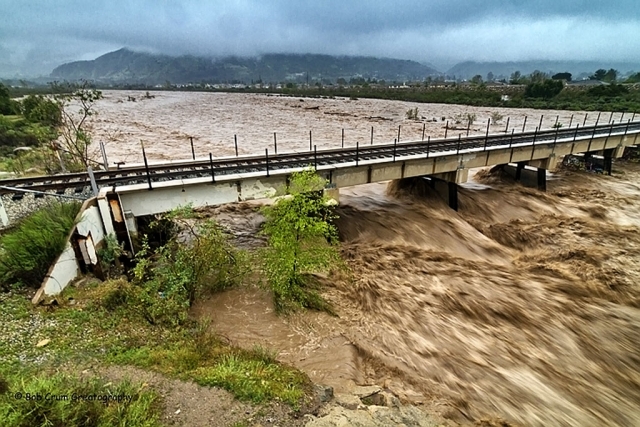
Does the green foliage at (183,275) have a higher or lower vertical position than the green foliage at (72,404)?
lower

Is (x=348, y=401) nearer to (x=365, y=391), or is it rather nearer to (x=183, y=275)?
(x=365, y=391)

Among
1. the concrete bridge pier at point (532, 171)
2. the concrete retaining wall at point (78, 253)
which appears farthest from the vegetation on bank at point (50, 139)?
the concrete bridge pier at point (532, 171)

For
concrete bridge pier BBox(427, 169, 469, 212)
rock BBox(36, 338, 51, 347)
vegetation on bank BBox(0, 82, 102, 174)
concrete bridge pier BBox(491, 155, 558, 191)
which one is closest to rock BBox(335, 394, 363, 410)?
rock BBox(36, 338, 51, 347)

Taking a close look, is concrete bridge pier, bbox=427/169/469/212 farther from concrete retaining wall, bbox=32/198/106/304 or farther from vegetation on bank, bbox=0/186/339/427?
concrete retaining wall, bbox=32/198/106/304

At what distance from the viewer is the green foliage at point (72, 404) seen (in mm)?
4729

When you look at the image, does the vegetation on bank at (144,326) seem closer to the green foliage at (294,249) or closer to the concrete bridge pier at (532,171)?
the green foliage at (294,249)

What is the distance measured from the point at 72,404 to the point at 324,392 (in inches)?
168

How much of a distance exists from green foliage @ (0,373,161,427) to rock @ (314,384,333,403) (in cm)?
291

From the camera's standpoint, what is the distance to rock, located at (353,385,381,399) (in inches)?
295

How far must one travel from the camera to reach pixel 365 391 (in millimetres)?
7668

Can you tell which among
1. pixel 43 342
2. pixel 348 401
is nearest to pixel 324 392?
pixel 348 401

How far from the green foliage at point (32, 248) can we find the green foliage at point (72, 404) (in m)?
4.05

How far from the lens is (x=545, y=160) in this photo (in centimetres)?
2450

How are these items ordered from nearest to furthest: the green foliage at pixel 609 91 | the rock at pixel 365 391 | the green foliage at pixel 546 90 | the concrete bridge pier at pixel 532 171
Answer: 1. the rock at pixel 365 391
2. the concrete bridge pier at pixel 532 171
3. the green foliage at pixel 609 91
4. the green foliage at pixel 546 90
